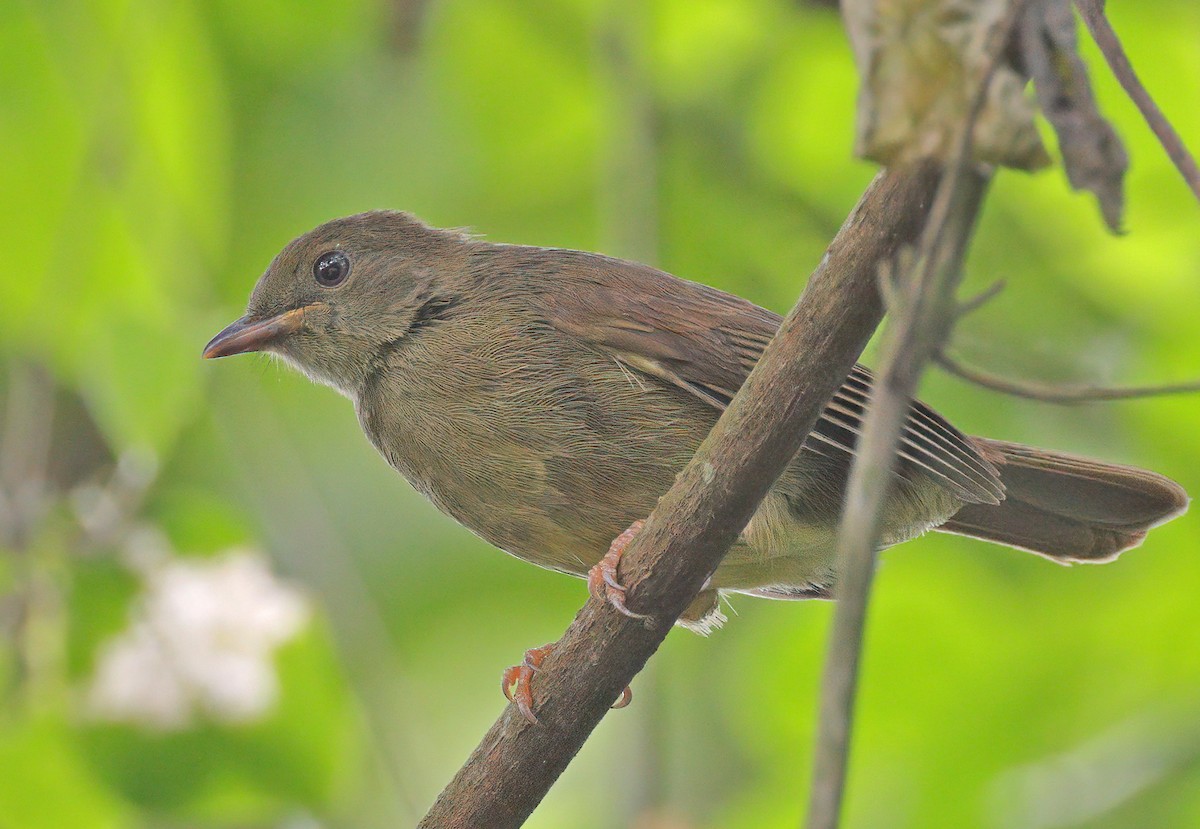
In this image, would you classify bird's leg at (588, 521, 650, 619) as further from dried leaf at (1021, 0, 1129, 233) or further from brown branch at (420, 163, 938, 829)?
dried leaf at (1021, 0, 1129, 233)

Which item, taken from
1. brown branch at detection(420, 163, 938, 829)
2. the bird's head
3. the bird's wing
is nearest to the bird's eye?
the bird's head

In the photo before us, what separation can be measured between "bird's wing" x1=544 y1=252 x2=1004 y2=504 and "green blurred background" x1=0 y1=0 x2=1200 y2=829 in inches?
11.8

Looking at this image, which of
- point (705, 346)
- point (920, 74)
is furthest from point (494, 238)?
point (920, 74)

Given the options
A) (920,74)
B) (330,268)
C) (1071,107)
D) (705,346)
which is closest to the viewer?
(1071,107)

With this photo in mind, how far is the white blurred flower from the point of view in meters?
4.16

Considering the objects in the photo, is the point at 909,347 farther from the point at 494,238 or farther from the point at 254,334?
the point at 494,238

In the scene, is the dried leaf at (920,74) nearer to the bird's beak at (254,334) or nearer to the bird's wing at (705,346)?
the bird's wing at (705,346)

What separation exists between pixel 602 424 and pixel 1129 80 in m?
1.63

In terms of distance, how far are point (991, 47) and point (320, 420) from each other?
535 centimetres

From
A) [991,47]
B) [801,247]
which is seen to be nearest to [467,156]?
[801,247]

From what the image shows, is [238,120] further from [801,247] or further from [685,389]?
[685,389]

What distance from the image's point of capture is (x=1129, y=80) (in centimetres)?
175

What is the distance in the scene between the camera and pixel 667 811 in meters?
3.71

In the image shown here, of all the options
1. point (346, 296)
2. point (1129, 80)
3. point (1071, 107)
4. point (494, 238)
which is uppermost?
Result: point (494, 238)
